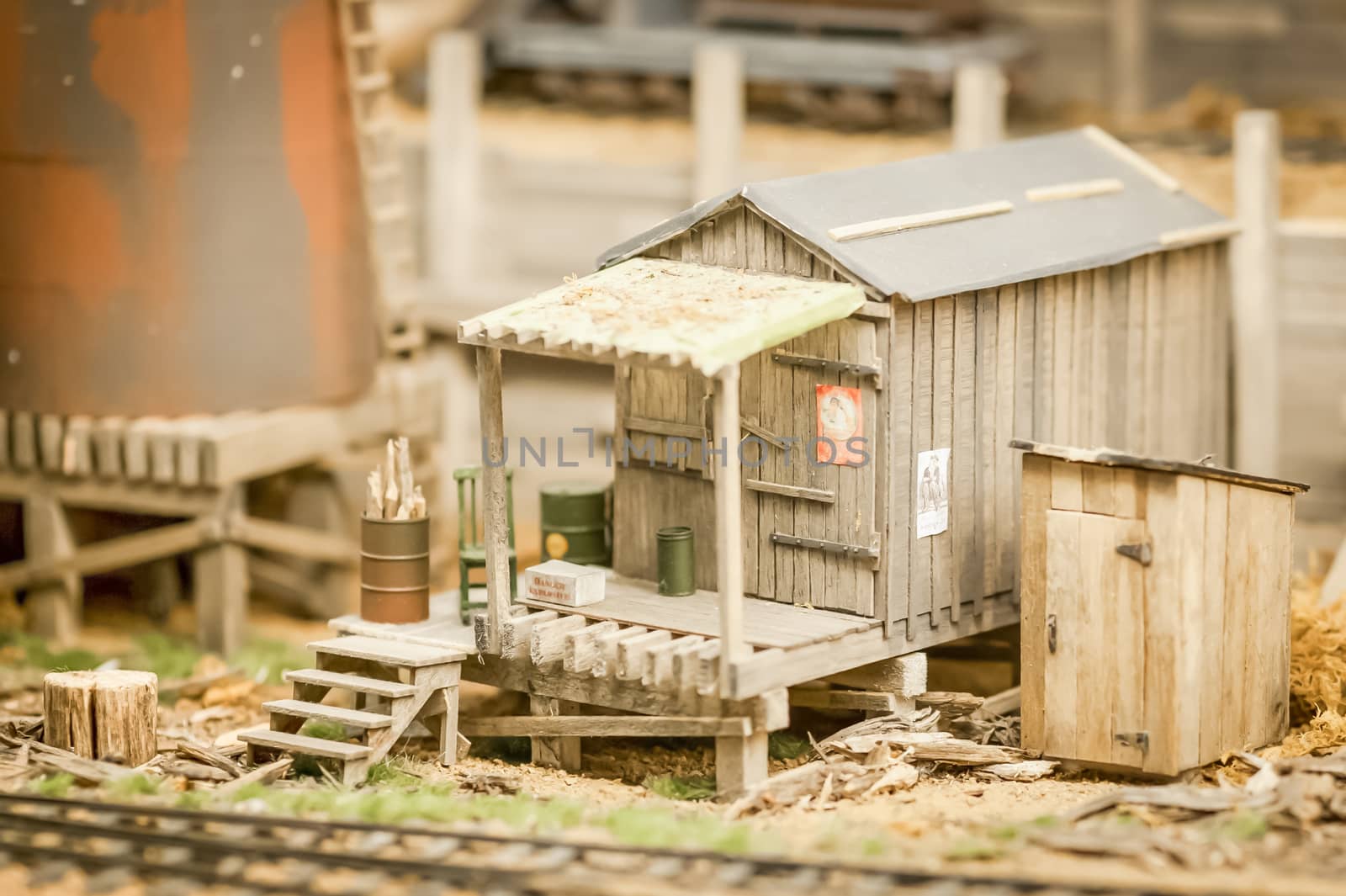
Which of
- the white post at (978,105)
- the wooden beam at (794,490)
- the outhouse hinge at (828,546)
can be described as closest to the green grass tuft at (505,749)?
the outhouse hinge at (828,546)

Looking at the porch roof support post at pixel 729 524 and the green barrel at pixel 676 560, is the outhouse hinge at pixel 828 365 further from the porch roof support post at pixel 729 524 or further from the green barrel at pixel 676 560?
the green barrel at pixel 676 560

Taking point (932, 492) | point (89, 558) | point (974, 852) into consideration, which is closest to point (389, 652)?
point (932, 492)

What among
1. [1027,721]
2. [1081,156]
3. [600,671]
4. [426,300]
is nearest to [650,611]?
[600,671]

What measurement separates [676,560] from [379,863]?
126 inches

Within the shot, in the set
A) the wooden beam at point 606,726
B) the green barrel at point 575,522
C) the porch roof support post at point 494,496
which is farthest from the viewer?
the green barrel at point 575,522

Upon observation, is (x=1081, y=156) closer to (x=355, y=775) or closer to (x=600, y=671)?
(x=600, y=671)

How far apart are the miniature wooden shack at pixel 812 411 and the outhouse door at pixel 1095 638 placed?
0.90 m

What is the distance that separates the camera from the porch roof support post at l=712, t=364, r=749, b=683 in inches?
427

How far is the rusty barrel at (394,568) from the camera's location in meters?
12.9

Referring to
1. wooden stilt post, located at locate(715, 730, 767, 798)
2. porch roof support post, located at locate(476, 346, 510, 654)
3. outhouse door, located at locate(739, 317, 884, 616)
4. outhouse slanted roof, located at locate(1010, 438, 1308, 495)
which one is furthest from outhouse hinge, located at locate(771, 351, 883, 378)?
wooden stilt post, located at locate(715, 730, 767, 798)

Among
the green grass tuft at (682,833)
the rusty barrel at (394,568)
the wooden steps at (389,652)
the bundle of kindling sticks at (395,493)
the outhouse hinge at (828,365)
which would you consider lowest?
the green grass tuft at (682,833)

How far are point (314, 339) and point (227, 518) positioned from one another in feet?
5.24

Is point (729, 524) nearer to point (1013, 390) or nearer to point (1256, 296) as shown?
point (1013, 390)

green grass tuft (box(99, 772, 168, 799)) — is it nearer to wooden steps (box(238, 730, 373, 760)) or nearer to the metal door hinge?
wooden steps (box(238, 730, 373, 760))
